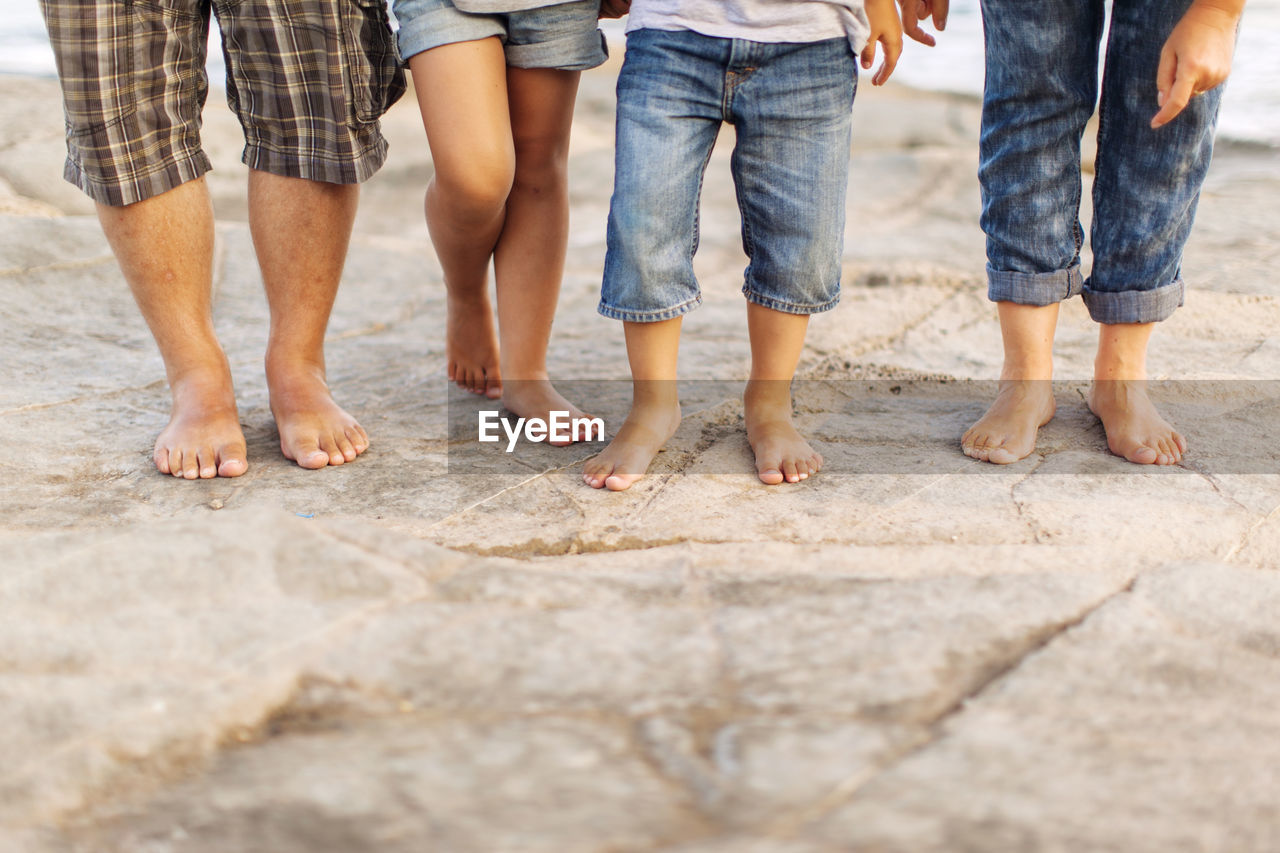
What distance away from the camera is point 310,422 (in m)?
2.16

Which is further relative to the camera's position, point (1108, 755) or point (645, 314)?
point (645, 314)

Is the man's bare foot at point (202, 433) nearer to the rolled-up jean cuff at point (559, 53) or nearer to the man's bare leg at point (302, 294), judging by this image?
the man's bare leg at point (302, 294)

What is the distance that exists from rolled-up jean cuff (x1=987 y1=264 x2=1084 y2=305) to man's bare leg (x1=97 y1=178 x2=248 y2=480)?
5.08 feet

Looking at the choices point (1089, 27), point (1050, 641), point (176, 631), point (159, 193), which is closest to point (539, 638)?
point (176, 631)

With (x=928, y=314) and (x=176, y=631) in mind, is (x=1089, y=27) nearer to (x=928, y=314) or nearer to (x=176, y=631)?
(x=928, y=314)

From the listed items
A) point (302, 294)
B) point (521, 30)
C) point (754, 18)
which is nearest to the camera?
point (754, 18)

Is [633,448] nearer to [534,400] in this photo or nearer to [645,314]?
[645,314]

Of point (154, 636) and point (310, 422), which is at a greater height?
point (154, 636)

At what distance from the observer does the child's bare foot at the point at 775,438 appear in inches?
80.0

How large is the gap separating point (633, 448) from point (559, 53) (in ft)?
2.48

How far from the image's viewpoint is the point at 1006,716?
1.15 metres

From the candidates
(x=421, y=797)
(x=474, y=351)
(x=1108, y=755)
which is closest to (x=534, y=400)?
(x=474, y=351)

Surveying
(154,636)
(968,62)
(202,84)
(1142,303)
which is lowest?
(968,62)

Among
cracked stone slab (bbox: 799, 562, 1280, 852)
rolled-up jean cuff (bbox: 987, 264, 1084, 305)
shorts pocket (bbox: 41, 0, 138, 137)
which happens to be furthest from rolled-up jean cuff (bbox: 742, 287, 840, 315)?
shorts pocket (bbox: 41, 0, 138, 137)
